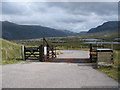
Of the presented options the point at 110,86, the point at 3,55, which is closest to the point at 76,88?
the point at 110,86

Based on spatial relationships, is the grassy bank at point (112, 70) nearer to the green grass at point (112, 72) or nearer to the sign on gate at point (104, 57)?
the green grass at point (112, 72)

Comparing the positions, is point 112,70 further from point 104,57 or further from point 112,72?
point 104,57

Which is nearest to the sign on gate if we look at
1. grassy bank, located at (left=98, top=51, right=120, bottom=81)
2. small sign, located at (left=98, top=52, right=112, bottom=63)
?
small sign, located at (left=98, top=52, right=112, bottom=63)

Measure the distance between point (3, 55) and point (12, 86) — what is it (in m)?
15.4

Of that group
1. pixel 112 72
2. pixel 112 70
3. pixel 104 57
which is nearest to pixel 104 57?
pixel 104 57

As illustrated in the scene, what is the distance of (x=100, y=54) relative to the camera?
13.4 meters

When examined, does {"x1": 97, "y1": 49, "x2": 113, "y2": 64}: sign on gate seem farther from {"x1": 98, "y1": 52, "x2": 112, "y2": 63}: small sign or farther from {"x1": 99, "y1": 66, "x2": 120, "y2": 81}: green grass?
{"x1": 99, "y1": 66, "x2": 120, "y2": 81}: green grass

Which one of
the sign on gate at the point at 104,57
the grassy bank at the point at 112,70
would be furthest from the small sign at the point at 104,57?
the grassy bank at the point at 112,70

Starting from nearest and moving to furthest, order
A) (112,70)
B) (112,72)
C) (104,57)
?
1. (112,72)
2. (112,70)
3. (104,57)

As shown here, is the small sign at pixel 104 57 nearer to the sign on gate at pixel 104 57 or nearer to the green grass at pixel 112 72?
the sign on gate at pixel 104 57

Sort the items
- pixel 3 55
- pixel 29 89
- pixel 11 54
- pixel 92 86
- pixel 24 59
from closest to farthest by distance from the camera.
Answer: pixel 29 89, pixel 92 86, pixel 24 59, pixel 3 55, pixel 11 54

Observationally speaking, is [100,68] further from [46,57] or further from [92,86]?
[46,57]

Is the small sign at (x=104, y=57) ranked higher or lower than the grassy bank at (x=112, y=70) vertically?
higher

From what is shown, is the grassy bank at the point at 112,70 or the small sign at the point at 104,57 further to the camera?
the small sign at the point at 104,57
